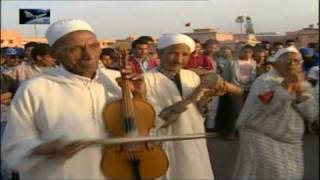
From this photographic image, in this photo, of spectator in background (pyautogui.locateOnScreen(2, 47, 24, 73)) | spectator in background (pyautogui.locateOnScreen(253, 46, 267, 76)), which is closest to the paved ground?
spectator in background (pyautogui.locateOnScreen(253, 46, 267, 76))

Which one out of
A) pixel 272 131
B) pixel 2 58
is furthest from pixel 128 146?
pixel 2 58

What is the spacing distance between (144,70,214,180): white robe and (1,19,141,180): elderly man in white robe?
882mm

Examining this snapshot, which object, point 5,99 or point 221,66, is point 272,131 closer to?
point 221,66

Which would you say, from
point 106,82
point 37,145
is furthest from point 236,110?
point 37,145

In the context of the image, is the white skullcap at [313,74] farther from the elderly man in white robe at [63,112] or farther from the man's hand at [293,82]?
the elderly man in white robe at [63,112]

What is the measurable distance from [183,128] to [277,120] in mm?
803

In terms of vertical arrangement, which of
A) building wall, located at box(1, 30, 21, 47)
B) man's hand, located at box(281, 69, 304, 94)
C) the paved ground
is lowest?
the paved ground

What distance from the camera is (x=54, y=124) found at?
7.76 ft

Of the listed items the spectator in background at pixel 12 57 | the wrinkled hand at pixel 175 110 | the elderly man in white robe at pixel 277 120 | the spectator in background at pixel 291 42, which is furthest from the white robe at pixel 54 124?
the spectator in background at pixel 12 57

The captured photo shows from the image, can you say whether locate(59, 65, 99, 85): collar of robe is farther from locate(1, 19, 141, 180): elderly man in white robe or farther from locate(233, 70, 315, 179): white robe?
locate(233, 70, 315, 179): white robe

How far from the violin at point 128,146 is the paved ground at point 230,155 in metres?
1.54

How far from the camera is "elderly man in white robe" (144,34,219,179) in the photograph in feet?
11.1

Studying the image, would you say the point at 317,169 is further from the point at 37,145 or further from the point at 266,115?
the point at 37,145

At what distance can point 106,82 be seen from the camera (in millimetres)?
2578
